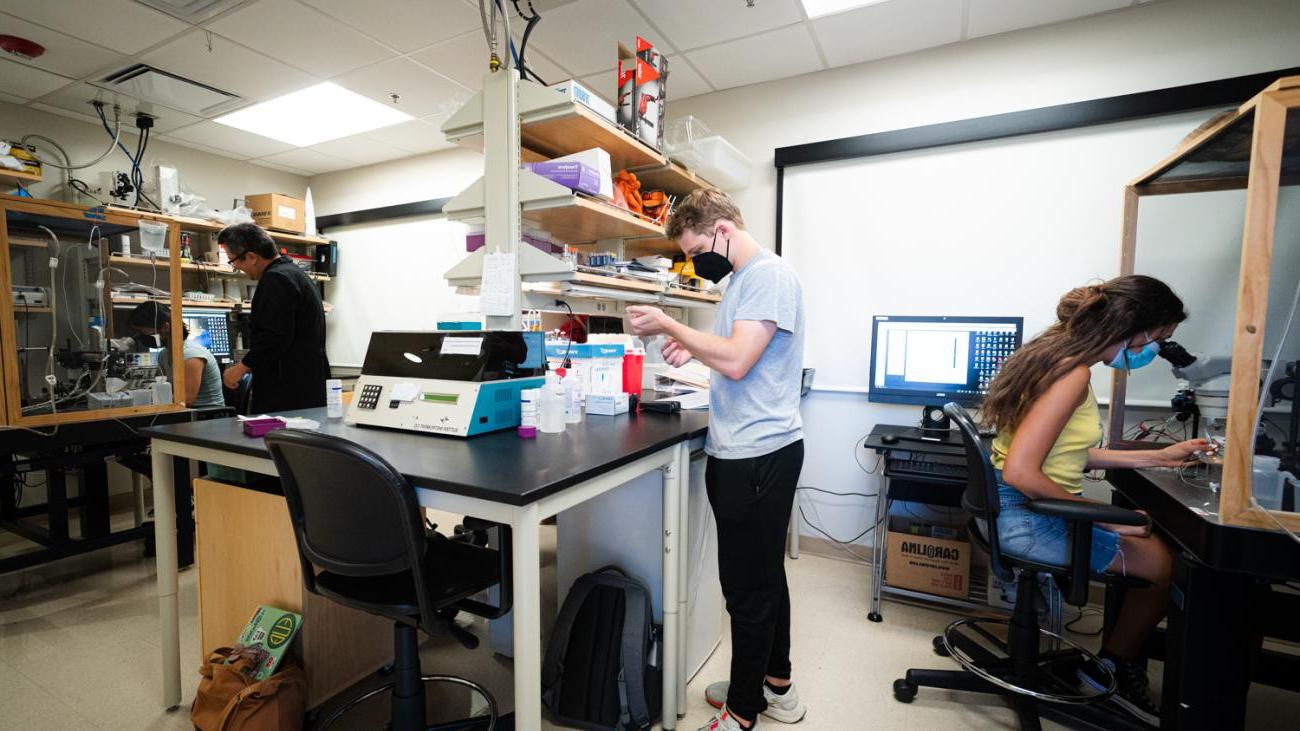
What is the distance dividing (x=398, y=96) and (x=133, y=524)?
→ 9.97 ft

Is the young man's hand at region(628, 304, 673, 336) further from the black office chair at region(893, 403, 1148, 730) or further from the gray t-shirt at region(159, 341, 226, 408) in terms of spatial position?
the gray t-shirt at region(159, 341, 226, 408)

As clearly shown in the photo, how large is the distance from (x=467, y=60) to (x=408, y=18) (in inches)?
16.8

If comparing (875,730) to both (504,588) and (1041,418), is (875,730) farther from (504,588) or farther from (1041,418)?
(504,588)

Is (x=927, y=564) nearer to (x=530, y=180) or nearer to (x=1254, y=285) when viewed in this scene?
(x=1254, y=285)

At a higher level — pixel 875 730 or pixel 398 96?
pixel 398 96

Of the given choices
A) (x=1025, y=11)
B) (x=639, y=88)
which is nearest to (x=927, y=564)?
(x=639, y=88)

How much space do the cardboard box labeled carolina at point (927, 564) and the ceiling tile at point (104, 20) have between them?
4185 mm

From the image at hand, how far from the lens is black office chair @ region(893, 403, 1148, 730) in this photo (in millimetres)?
1430

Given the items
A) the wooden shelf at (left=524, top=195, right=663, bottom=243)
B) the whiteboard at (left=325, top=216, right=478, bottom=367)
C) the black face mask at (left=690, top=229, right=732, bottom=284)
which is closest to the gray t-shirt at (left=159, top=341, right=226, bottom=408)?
the whiteboard at (left=325, top=216, right=478, bottom=367)

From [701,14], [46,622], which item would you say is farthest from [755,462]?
[46,622]

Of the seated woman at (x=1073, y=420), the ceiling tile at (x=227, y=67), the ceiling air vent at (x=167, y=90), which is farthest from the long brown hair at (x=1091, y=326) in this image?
the ceiling air vent at (x=167, y=90)

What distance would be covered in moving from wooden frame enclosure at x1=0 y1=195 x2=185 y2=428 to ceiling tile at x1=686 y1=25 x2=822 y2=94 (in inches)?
114

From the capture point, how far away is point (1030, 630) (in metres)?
1.62

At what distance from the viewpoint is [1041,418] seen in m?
1.46
